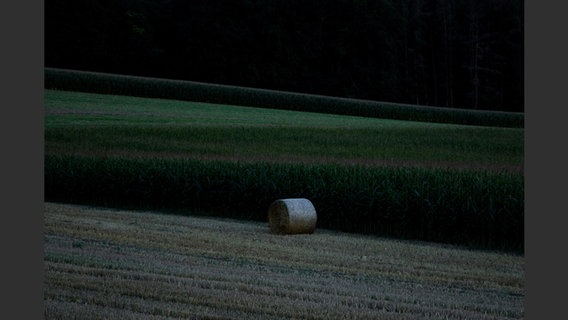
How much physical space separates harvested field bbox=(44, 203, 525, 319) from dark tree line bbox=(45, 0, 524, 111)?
4.17 m

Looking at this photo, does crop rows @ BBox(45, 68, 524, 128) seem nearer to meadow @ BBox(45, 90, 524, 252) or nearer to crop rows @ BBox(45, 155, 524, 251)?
meadow @ BBox(45, 90, 524, 252)

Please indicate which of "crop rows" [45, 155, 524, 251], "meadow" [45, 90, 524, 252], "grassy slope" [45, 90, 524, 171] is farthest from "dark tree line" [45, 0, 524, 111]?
"crop rows" [45, 155, 524, 251]

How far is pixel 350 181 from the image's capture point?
15.3 metres

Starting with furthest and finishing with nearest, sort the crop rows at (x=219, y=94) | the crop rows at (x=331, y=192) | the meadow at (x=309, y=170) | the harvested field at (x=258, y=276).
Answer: the crop rows at (x=219, y=94), the meadow at (x=309, y=170), the crop rows at (x=331, y=192), the harvested field at (x=258, y=276)

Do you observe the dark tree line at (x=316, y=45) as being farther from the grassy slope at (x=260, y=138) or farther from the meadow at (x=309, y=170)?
the meadow at (x=309, y=170)

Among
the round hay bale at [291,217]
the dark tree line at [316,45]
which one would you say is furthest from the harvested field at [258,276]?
the dark tree line at [316,45]

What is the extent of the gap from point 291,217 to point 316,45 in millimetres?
19223

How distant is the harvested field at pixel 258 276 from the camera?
7.22m

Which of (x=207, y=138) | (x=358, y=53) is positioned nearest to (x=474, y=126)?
(x=207, y=138)

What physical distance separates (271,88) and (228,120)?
7843 millimetres

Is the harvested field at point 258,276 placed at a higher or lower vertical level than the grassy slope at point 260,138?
lower

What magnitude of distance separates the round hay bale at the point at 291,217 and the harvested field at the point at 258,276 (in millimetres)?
173

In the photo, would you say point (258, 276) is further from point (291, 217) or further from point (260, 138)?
point (260, 138)

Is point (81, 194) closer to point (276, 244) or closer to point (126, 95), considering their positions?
point (276, 244)
